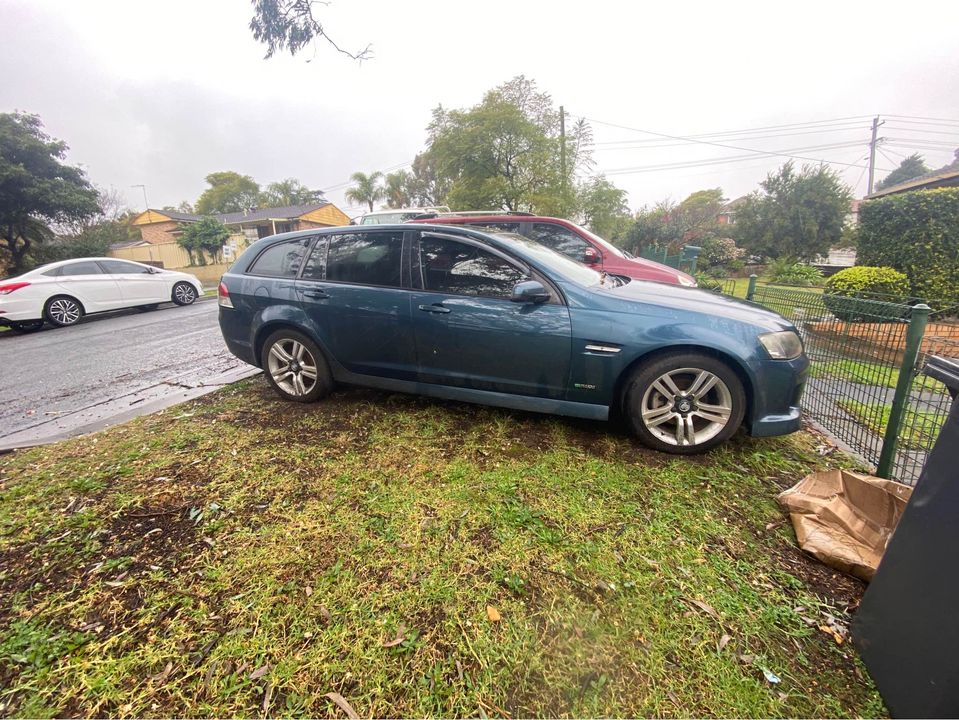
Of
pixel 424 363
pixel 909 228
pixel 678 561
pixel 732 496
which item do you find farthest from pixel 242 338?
pixel 909 228

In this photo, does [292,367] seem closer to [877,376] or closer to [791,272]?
[877,376]

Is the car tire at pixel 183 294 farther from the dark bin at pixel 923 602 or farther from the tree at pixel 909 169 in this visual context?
the tree at pixel 909 169

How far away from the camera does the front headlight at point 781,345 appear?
257 centimetres

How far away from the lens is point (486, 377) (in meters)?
3.03

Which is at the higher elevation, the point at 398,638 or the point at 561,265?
the point at 561,265

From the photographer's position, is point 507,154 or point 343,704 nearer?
point 343,704

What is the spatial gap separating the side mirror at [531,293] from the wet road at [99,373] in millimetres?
3466

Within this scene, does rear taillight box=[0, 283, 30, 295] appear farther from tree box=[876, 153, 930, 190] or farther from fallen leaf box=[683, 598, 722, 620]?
tree box=[876, 153, 930, 190]

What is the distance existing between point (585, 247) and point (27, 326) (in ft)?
38.1

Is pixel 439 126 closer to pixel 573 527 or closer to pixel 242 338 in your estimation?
pixel 242 338

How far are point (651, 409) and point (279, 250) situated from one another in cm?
342

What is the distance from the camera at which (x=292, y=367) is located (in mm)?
3668

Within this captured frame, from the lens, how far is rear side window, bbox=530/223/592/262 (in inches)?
250

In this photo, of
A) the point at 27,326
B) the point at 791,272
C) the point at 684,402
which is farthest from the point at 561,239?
the point at 791,272
